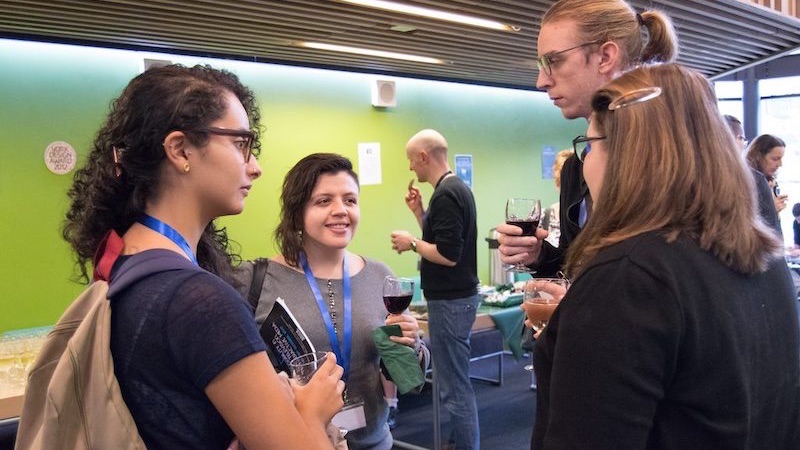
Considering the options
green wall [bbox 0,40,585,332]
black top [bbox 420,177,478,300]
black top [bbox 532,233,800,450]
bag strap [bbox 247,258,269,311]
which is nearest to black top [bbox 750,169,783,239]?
black top [bbox 532,233,800,450]

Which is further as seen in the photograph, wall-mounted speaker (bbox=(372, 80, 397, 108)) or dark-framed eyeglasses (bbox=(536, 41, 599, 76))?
wall-mounted speaker (bbox=(372, 80, 397, 108))

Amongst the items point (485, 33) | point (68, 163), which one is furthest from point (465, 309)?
point (68, 163)

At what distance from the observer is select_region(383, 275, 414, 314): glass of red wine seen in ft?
7.66

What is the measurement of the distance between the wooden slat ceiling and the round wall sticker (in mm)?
729

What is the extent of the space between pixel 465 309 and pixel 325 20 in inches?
79.0

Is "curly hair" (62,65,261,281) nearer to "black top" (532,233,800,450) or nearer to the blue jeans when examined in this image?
"black top" (532,233,800,450)

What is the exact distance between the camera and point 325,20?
4.09m

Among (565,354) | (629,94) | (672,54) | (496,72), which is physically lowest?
(565,354)

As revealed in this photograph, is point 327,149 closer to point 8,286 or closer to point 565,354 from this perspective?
point 8,286

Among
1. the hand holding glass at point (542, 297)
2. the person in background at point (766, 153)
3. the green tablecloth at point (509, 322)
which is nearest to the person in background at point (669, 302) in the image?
the hand holding glass at point (542, 297)

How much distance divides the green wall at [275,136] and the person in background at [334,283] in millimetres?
2661

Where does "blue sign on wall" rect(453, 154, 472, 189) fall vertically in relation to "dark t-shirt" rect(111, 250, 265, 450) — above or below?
above

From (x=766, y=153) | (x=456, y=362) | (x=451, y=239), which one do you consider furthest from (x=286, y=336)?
(x=766, y=153)

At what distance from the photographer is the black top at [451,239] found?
404 centimetres
